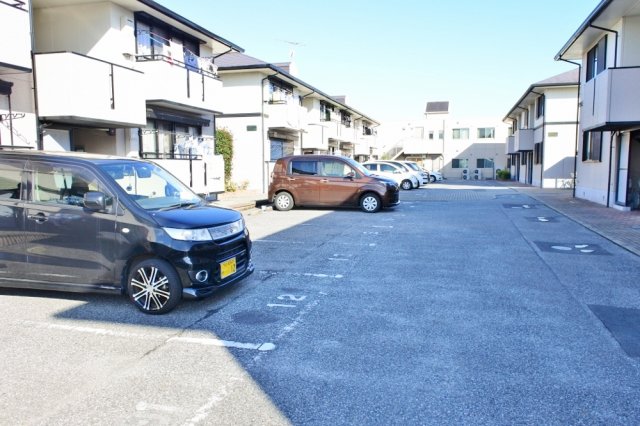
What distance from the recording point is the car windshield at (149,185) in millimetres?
5486

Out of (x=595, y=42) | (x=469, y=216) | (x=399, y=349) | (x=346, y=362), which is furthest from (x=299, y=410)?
(x=595, y=42)

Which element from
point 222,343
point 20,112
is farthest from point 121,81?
point 222,343

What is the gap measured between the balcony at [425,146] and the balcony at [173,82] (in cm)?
3883

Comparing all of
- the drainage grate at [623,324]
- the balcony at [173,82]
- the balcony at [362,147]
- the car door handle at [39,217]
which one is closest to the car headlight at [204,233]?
the car door handle at [39,217]

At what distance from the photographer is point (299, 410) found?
3.12 meters

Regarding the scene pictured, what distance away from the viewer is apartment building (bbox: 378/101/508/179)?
51000 millimetres

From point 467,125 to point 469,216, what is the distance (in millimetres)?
41081

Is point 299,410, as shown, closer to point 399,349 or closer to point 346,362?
point 346,362

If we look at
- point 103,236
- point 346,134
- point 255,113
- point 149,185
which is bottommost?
point 103,236

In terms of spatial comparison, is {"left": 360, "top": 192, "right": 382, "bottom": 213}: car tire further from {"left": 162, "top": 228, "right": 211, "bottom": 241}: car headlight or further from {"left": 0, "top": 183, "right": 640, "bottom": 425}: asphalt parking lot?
{"left": 162, "top": 228, "right": 211, "bottom": 241}: car headlight

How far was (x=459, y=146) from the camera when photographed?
52.3m

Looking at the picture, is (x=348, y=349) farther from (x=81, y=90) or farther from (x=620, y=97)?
(x=620, y=97)

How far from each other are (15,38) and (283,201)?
826 centimetres

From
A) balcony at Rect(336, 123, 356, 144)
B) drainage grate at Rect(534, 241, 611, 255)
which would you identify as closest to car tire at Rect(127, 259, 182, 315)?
drainage grate at Rect(534, 241, 611, 255)
